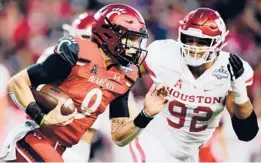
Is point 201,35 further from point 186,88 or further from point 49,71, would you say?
point 49,71

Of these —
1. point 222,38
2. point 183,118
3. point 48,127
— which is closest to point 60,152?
point 48,127

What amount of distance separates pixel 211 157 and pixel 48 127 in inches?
25.9

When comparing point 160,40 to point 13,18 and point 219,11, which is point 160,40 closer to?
point 219,11

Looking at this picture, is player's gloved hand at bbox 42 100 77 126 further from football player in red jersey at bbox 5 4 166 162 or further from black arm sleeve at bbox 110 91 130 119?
black arm sleeve at bbox 110 91 130 119

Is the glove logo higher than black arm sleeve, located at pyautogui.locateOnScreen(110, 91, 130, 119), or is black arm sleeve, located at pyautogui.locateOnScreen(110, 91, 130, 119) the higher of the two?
the glove logo

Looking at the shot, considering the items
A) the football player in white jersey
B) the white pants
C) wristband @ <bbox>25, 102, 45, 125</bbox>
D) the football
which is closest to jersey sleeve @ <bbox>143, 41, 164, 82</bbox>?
the football player in white jersey

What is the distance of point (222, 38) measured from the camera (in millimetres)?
2973

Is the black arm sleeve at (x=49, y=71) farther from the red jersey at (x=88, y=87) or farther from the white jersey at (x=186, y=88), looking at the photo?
the white jersey at (x=186, y=88)

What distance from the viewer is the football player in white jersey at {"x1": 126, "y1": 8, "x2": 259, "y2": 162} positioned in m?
2.98

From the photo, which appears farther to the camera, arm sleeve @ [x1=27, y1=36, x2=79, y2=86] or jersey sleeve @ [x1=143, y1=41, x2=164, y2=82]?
jersey sleeve @ [x1=143, y1=41, x2=164, y2=82]

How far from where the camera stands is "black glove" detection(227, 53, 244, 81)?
2992 millimetres

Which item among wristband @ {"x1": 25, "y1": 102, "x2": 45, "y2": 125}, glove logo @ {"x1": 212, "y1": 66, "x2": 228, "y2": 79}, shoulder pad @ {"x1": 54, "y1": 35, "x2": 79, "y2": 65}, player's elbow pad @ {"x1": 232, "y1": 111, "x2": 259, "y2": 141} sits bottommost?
player's elbow pad @ {"x1": 232, "y1": 111, "x2": 259, "y2": 141}

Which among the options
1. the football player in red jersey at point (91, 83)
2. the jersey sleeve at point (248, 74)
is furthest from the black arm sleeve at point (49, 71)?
the jersey sleeve at point (248, 74)

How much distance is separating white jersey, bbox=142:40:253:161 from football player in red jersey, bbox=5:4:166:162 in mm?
51
